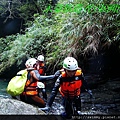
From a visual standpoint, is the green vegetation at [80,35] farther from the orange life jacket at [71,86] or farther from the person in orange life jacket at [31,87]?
the person in orange life jacket at [31,87]

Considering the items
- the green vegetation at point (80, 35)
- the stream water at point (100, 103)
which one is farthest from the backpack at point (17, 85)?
the green vegetation at point (80, 35)

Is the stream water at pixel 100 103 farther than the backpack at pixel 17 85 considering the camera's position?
Yes

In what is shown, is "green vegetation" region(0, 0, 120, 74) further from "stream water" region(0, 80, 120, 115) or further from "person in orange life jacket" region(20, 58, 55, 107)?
"person in orange life jacket" region(20, 58, 55, 107)

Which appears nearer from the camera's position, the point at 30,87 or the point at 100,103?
the point at 30,87

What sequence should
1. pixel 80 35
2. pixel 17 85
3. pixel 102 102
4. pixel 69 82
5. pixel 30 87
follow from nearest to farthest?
pixel 69 82 → pixel 17 85 → pixel 30 87 → pixel 102 102 → pixel 80 35

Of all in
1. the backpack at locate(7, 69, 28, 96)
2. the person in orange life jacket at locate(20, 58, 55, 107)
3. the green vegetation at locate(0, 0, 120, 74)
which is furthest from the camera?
the green vegetation at locate(0, 0, 120, 74)

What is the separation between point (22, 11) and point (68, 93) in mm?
11167

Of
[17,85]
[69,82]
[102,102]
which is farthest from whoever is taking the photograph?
[102,102]

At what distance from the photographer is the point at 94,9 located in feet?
21.3

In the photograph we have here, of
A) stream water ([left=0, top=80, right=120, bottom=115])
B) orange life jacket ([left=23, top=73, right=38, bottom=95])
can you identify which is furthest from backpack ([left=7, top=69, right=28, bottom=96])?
stream water ([left=0, top=80, right=120, bottom=115])

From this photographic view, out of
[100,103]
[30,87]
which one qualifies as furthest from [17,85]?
[100,103]

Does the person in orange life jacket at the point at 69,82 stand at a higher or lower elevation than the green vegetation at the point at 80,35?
lower

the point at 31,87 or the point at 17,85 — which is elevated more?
the point at 17,85

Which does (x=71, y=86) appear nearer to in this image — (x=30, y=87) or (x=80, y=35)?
(x=30, y=87)
